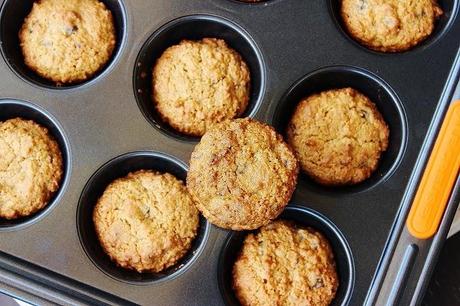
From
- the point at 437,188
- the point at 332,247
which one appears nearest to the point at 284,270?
the point at 332,247

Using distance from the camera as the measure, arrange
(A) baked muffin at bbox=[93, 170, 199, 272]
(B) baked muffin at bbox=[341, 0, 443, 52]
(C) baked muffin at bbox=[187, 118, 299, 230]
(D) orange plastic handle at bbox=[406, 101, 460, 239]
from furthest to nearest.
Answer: (B) baked muffin at bbox=[341, 0, 443, 52] → (A) baked muffin at bbox=[93, 170, 199, 272] → (D) orange plastic handle at bbox=[406, 101, 460, 239] → (C) baked muffin at bbox=[187, 118, 299, 230]

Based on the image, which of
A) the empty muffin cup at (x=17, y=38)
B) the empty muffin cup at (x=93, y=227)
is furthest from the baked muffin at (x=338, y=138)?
the empty muffin cup at (x=17, y=38)

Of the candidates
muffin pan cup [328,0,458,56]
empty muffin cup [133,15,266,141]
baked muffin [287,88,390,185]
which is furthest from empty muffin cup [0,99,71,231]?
muffin pan cup [328,0,458,56]

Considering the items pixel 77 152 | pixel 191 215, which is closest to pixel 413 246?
pixel 191 215

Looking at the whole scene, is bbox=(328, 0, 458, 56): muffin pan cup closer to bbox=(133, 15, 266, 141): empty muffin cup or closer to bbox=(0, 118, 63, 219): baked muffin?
bbox=(133, 15, 266, 141): empty muffin cup

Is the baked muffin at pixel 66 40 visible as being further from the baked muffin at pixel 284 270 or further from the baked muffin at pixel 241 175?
the baked muffin at pixel 284 270

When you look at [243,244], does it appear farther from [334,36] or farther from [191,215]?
[334,36]

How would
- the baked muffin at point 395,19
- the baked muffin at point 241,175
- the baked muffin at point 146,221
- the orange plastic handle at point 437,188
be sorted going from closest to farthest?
the baked muffin at point 241,175 < the orange plastic handle at point 437,188 < the baked muffin at point 146,221 < the baked muffin at point 395,19
